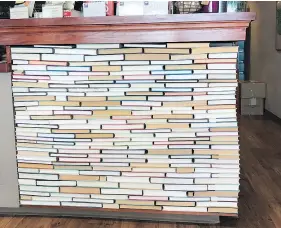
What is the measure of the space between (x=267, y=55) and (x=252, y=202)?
4263mm

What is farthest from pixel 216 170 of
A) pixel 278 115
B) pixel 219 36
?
pixel 278 115

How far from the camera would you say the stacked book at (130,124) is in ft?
6.94

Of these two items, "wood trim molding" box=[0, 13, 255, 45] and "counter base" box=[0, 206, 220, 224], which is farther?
"counter base" box=[0, 206, 220, 224]

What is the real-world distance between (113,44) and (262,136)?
10.1ft

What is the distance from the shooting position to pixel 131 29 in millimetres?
2080

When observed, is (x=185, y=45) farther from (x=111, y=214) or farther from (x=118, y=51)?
(x=111, y=214)

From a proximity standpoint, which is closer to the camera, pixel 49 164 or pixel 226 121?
pixel 226 121

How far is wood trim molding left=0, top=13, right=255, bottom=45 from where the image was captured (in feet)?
6.63

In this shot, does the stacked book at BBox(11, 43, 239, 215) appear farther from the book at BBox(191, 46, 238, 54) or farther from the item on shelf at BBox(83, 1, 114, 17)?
the item on shelf at BBox(83, 1, 114, 17)

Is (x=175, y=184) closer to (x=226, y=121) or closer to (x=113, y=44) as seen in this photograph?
(x=226, y=121)

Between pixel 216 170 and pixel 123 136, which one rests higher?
pixel 123 136

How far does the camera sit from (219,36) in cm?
205

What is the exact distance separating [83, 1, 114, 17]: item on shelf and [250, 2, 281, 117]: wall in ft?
13.3

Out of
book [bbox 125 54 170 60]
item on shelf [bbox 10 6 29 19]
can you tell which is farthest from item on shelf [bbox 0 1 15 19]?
book [bbox 125 54 170 60]
